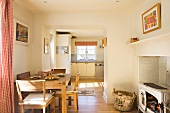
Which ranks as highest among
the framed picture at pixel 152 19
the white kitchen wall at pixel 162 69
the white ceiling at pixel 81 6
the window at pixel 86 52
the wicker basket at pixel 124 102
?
the white ceiling at pixel 81 6

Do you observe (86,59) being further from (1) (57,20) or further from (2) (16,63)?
(2) (16,63)

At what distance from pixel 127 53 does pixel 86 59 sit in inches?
185

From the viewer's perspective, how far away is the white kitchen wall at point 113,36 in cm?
363

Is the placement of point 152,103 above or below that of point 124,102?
above

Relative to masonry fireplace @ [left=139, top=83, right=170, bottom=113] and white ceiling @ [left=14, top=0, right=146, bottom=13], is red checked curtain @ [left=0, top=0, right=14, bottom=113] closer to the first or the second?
white ceiling @ [left=14, top=0, right=146, bottom=13]

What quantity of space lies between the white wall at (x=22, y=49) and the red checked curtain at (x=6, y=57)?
56cm

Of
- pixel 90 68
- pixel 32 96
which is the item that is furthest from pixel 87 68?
pixel 32 96

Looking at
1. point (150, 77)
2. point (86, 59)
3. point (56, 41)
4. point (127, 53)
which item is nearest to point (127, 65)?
point (127, 53)

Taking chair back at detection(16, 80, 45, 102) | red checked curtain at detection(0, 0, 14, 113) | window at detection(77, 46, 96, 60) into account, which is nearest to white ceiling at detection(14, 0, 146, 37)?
red checked curtain at detection(0, 0, 14, 113)

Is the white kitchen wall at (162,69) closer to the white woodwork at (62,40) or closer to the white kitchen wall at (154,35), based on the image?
the white kitchen wall at (154,35)

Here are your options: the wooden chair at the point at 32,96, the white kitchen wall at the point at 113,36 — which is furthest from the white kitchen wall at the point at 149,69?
the wooden chair at the point at 32,96

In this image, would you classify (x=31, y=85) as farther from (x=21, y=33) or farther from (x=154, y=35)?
(x=154, y=35)

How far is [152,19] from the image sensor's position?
2467 millimetres

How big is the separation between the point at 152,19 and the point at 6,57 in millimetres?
2489
